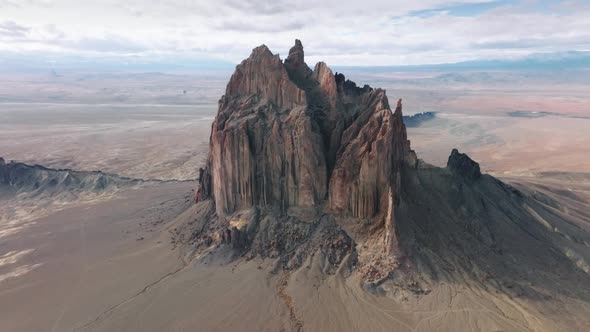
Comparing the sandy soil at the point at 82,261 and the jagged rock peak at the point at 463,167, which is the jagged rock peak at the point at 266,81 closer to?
the sandy soil at the point at 82,261

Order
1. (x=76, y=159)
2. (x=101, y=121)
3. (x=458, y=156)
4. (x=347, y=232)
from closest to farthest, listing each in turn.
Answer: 1. (x=347, y=232)
2. (x=458, y=156)
3. (x=76, y=159)
4. (x=101, y=121)

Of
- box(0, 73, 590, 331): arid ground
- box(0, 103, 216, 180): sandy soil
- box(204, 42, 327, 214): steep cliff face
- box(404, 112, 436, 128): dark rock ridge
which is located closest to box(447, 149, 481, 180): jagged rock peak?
box(0, 73, 590, 331): arid ground

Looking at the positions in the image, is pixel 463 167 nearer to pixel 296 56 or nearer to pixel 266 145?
pixel 296 56

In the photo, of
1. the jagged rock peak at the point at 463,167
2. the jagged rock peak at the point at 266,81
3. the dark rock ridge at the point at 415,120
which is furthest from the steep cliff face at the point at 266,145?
the dark rock ridge at the point at 415,120

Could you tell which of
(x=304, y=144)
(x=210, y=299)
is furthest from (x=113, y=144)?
(x=210, y=299)

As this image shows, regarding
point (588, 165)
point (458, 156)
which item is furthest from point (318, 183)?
point (588, 165)

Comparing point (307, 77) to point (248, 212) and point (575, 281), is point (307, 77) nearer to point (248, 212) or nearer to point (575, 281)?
point (248, 212)

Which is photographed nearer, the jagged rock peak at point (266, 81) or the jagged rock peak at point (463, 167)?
the jagged rock peak at point (266, 81)

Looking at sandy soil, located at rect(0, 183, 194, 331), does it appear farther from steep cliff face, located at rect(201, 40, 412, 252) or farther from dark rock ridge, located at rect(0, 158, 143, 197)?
steep cliff face, located at rect(201, 40, 412, 252)
